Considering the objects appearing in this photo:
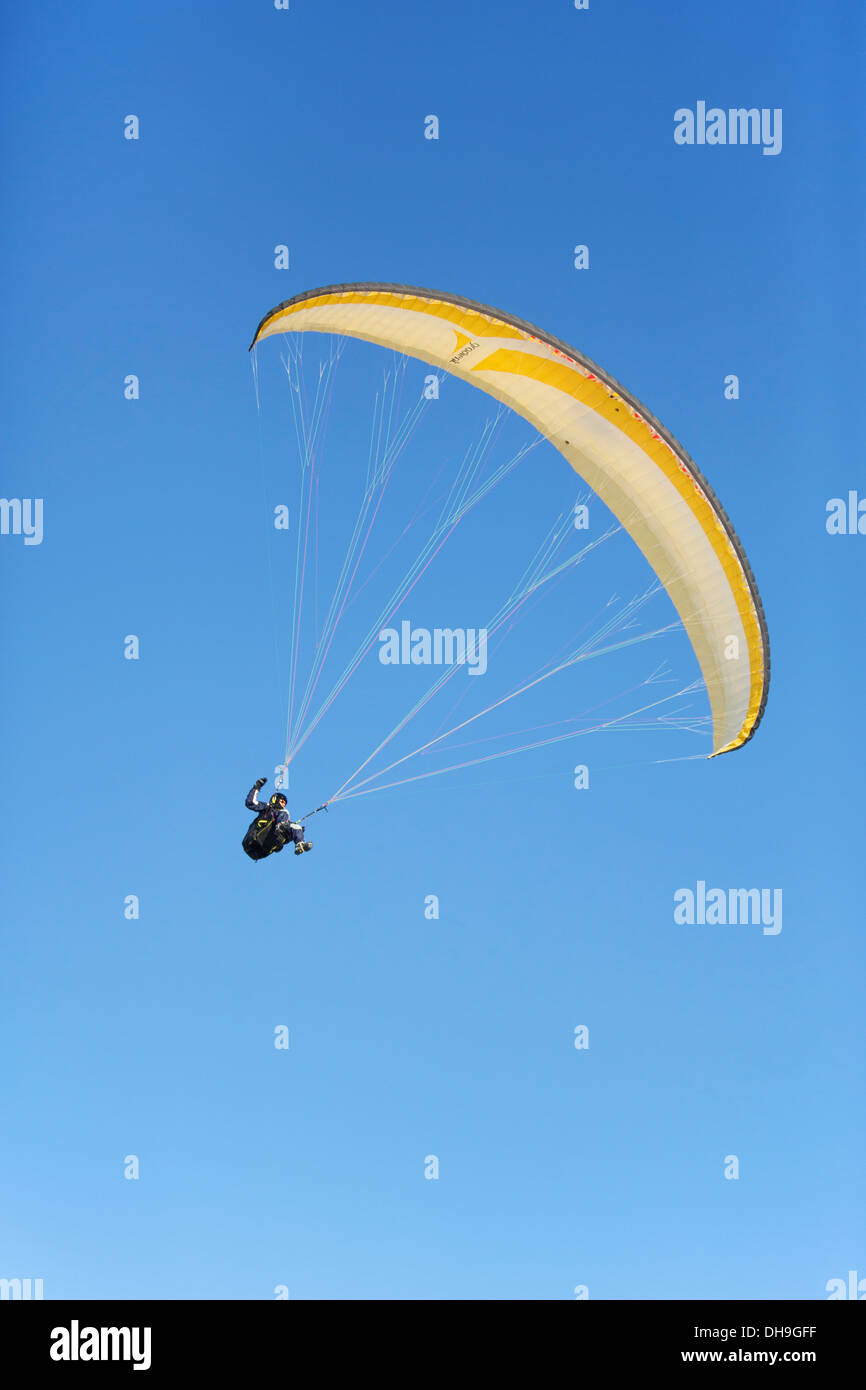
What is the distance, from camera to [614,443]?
17.7m

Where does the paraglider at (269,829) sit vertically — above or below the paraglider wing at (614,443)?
below

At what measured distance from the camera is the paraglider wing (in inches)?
674

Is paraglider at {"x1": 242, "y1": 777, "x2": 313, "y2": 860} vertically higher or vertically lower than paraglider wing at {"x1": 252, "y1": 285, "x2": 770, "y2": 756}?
lower

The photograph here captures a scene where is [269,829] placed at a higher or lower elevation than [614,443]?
lower

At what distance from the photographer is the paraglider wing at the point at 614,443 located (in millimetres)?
17125
